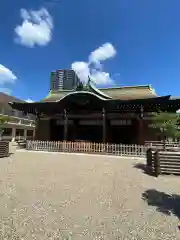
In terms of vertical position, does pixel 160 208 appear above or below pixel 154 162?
below

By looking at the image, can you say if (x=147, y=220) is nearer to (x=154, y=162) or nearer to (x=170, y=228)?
(x=170, y=228)

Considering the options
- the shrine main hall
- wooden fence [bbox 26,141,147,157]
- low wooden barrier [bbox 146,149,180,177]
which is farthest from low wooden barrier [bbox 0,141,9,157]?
low wooden barrier [bbox 146,149,180,177]

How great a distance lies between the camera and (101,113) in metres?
19.0

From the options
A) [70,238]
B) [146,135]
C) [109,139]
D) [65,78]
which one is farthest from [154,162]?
[65,78]

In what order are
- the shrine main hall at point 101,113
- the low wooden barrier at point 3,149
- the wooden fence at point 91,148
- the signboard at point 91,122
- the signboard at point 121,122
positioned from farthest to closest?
the signboard at point 91,122 → the signboard at point 121,122 → the shrine main hall at point 101,113 → the wooden fence at point 91,148 → the low wooden barrier at point 3,149

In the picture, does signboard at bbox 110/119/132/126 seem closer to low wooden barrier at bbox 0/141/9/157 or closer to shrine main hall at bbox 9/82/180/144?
shrine main hall at bbox 9/82/180/144

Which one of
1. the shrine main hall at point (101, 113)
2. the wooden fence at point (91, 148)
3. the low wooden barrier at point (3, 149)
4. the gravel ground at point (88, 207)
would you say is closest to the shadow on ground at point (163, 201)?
the gravel ground at point (88, 207)

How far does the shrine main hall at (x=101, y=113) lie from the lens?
55.7 feet

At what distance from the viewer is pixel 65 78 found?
12419 centimetres

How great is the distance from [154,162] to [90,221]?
540 cm

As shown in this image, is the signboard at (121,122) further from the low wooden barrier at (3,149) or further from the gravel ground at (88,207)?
the gravel ground at (88,207)

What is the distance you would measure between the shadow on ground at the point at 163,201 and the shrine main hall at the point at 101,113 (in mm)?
10493

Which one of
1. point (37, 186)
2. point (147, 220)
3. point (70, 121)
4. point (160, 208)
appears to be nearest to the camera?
point (147, 220)

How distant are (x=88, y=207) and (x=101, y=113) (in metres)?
14.8
